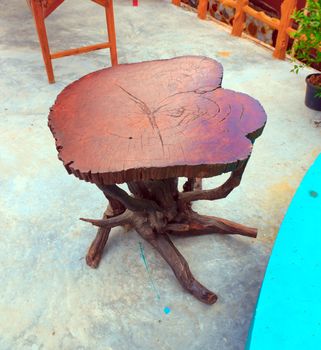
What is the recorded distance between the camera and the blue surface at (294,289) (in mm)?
1096

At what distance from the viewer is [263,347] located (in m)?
1.08

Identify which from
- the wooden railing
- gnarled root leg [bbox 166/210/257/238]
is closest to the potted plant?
the wooden railing

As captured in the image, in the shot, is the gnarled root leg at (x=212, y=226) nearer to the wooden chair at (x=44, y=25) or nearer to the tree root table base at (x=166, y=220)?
the tree root table base at (x=166, y=220)

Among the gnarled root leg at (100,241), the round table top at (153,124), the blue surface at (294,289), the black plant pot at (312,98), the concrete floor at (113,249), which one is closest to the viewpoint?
the blue surface at (294,289)

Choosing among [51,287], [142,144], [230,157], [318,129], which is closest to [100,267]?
[51,287]

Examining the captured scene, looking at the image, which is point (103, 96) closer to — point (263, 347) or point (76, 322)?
point (76, 322)

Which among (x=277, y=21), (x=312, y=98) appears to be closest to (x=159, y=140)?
(x=312, y=98)

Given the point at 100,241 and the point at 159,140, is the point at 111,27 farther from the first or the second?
the point at 159,140

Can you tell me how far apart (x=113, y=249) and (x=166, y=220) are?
33 cm

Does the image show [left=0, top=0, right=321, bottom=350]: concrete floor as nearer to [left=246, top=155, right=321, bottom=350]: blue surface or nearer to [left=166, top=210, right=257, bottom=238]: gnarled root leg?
[left=166, top=210, right=257, bottom=238]: gnarled root leg

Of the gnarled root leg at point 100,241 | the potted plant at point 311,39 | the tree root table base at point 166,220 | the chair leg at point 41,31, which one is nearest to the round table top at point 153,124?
the tree root table base at point 166,220

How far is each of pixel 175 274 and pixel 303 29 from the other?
2007 millimetres

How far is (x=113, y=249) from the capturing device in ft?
6.34

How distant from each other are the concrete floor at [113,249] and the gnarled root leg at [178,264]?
0.17 ft
